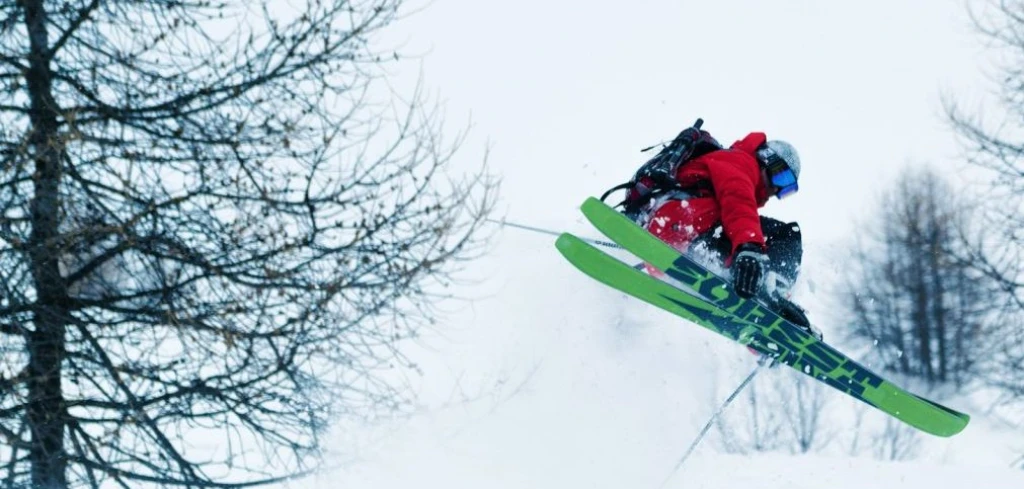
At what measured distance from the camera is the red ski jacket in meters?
7.17

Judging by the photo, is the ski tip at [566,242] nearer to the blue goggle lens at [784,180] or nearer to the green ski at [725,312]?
the green ski at [725,312]

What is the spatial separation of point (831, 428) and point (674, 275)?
78.6 feet

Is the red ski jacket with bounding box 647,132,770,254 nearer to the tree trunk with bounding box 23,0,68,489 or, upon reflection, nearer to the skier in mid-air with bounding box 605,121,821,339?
the skier in mid-air with bounding box 605,121,821,339

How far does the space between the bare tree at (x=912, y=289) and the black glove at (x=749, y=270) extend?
70.7ft

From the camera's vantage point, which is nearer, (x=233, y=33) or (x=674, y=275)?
(x=233, y=33)

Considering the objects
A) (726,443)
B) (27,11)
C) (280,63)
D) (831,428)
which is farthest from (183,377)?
(831,428)

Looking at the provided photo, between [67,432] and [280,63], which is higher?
[280,63]

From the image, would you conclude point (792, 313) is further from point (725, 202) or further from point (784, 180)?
point (725, 202)

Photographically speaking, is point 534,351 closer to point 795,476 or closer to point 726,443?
point 795,476

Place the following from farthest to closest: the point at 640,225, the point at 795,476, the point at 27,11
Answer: the point at 795,476 → the point at 640,225 → the point at 27,11

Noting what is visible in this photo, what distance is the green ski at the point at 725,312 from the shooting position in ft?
25.0

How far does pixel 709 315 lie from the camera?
313 inches

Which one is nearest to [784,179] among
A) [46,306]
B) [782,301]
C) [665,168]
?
[665,168]

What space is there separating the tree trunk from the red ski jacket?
4106 mm
